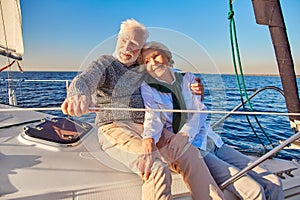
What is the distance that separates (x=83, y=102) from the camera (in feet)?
3.31

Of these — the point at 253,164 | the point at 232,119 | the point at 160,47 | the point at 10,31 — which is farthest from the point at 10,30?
the point at 232,119

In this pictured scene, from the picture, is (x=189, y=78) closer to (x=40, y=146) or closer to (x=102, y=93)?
(x=102, y=93)

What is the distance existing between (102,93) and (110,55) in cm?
19

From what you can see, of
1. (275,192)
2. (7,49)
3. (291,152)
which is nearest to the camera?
(275,192)

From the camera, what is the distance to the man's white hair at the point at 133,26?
49.8 inches

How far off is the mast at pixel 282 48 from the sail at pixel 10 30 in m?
2.27

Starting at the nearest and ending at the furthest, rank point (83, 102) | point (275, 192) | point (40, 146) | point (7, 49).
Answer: point (83, 102) → point (275, 192) → point (40, 146) → point (7, 49)

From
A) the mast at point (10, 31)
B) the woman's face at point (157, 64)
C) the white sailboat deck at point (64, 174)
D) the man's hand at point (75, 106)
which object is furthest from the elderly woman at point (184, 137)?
the mast at point (10, 31)

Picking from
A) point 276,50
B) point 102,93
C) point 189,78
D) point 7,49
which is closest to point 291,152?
point 276,50

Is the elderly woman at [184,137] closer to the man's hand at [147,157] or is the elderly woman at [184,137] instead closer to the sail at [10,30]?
the man's hand at [147,157]

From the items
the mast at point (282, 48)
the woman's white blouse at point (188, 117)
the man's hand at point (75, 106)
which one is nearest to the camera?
the man's hand at point (75, 106)

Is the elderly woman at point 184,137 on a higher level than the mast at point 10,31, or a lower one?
lower

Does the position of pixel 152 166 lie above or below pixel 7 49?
below

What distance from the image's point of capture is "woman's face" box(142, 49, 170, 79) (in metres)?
1.25
